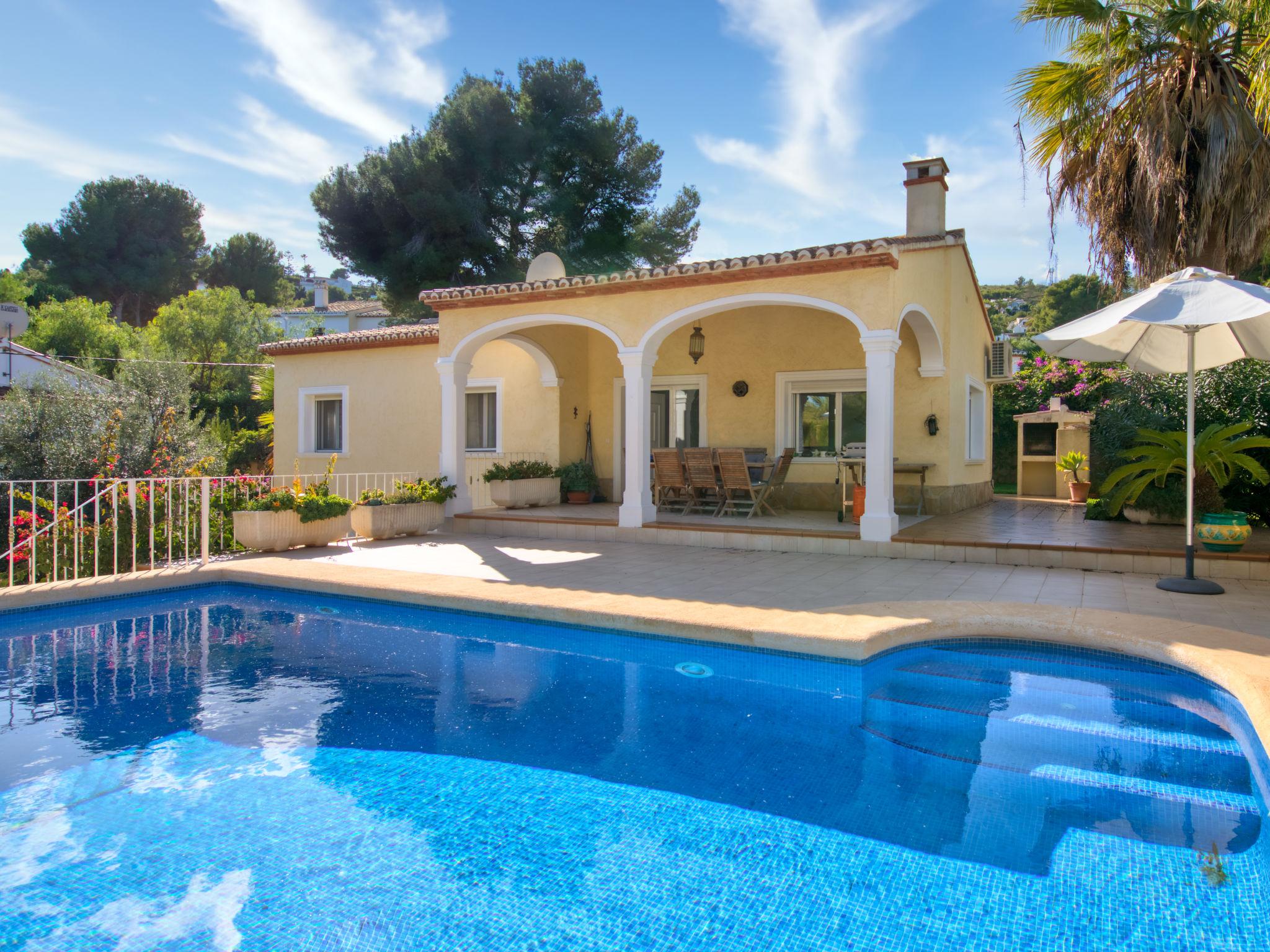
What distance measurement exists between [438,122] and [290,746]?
2254cm

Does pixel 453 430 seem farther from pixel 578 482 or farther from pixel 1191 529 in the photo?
pixel 1191 529

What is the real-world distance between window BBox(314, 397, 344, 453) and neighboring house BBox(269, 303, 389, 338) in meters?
18.6

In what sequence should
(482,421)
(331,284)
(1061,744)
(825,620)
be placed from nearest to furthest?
(1061,744), (825,620), (482,421), (331,284)

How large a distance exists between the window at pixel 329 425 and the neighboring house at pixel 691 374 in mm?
35

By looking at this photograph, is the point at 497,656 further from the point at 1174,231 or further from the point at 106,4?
the point at 106,4

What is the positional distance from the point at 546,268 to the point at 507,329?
9.30ft

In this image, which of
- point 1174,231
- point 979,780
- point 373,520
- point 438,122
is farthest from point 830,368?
point 438,122

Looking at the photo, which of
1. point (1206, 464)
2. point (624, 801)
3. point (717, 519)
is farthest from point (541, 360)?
point (624, 801)

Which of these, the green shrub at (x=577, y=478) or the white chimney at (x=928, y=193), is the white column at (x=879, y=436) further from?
the green shrub at (x=577, y=478)

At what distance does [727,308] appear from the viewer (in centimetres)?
967

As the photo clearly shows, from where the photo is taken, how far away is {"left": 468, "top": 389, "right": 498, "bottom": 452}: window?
566 inches

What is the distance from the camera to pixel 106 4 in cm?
1018

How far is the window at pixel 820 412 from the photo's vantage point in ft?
39.7

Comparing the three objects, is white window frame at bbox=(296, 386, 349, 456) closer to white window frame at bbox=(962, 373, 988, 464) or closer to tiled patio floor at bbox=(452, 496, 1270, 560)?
tiled patio floor at bbox=(452, 496, 1270, 560)
